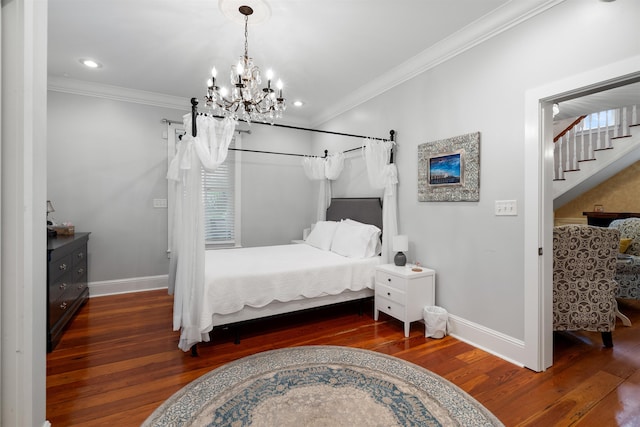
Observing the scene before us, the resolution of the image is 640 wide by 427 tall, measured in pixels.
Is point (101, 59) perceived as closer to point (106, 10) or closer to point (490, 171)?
point (106, 10)

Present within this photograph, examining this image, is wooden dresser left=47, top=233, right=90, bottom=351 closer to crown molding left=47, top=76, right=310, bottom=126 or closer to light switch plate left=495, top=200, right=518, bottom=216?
crown molding left=47, top=76, right=310, bottom=126

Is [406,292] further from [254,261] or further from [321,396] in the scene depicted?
[254,261]

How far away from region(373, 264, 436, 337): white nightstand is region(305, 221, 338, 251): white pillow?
3.41 ft

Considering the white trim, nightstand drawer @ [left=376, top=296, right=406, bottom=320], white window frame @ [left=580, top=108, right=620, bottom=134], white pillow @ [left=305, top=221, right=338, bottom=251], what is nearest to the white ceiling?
the white trim

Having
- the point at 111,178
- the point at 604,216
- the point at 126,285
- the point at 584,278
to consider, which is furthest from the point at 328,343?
the point at 604,216

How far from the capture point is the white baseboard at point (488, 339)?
7.66 ft

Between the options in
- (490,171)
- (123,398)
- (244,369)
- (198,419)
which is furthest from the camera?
(490,171)

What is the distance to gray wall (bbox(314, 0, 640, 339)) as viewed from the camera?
197 centimetres

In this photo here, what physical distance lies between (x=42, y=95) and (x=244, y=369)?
207 centimetres

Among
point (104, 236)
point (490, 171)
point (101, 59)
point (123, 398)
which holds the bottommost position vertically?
point (123, 398)

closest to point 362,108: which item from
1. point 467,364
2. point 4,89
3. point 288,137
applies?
point 288,137

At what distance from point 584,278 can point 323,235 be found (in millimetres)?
2755

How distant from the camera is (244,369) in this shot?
2.21m

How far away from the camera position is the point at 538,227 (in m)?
2.18
